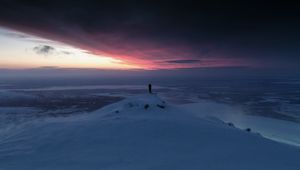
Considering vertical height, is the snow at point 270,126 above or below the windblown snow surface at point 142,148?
below

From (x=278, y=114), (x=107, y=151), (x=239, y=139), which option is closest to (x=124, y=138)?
(x=107, y=151)

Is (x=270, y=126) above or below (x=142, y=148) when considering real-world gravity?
below

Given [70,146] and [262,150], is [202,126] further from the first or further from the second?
[70,146]

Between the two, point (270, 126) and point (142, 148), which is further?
point (270, 126)

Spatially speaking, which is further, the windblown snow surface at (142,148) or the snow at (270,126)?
the snow at (270,126)

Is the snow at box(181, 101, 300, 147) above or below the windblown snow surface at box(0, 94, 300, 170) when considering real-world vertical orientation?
below

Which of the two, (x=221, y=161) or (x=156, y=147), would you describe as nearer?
(x=221, y=161)

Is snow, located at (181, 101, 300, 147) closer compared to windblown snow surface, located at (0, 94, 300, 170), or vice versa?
windblown snow surface, located at (0, 94, 300, 170)

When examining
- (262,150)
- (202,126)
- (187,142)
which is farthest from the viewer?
(202,126)
